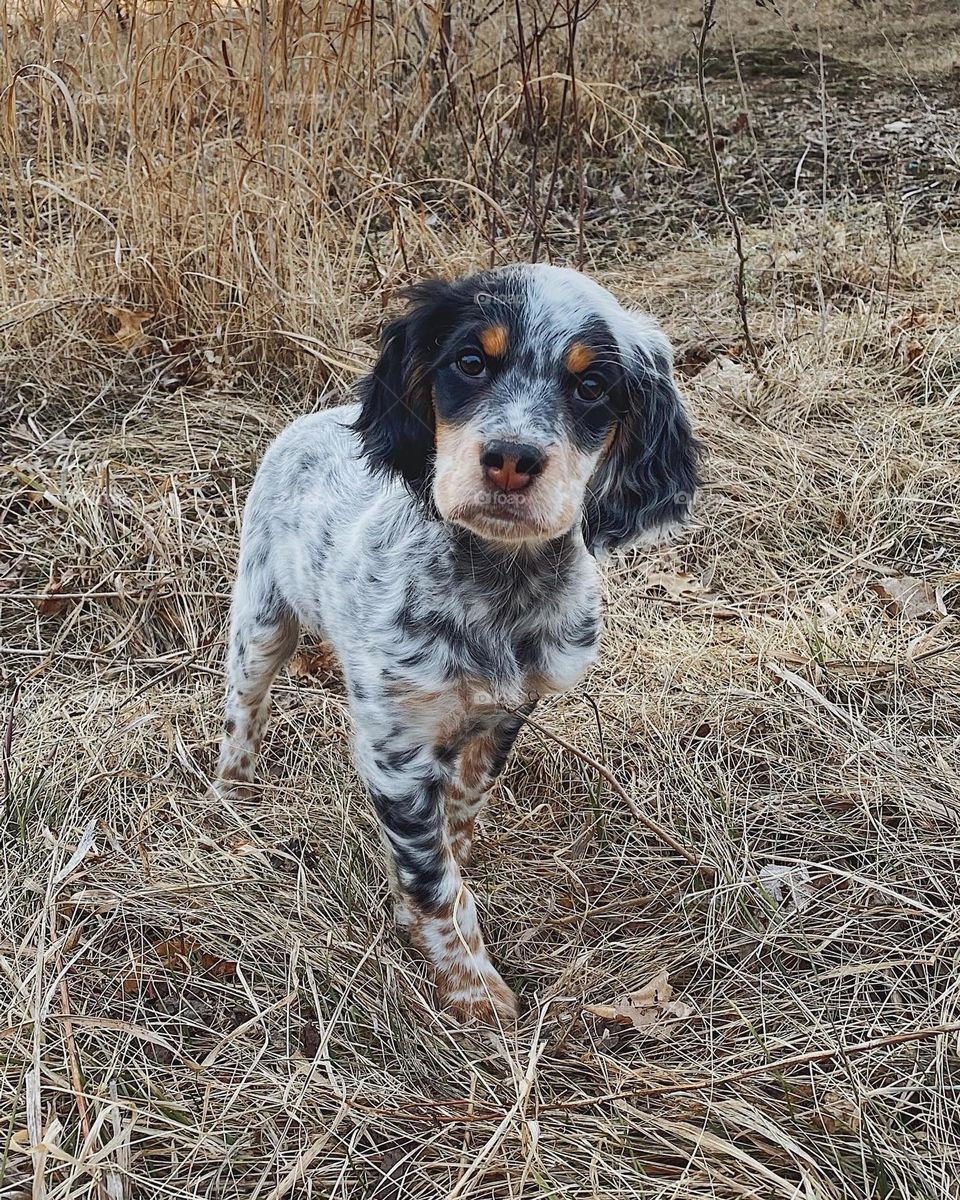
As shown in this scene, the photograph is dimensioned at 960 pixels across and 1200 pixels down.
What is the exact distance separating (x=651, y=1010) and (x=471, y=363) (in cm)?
124

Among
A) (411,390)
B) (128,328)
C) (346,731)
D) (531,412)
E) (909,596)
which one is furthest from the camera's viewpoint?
(128,328)

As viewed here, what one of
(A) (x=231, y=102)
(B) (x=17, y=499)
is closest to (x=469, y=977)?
(B) (x=17, y=499)

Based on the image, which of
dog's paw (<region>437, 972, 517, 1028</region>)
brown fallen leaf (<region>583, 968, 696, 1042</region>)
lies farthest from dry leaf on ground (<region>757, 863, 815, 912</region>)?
dog's paw (<region>437, 972, 517, 1028</region>)

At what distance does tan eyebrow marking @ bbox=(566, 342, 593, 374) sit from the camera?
2006 mm

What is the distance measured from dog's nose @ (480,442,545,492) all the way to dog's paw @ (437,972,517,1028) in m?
0.99

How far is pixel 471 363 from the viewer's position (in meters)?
2.02

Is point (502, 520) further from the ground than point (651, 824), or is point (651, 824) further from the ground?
point (502, 520)

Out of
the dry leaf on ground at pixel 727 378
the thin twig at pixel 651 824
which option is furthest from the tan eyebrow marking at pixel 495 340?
the dry leaf on ground at pixel 727 378

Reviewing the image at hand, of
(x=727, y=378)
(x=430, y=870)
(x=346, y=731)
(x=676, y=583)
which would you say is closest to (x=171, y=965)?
(x=430, y=870)

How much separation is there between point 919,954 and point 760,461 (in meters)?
2.11

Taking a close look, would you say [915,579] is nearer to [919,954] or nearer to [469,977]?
[919,954]

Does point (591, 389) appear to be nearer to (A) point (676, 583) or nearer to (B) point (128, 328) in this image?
(A) point (676, 583)

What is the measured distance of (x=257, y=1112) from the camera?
5.98 ft

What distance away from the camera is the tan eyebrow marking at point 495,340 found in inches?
78.1
